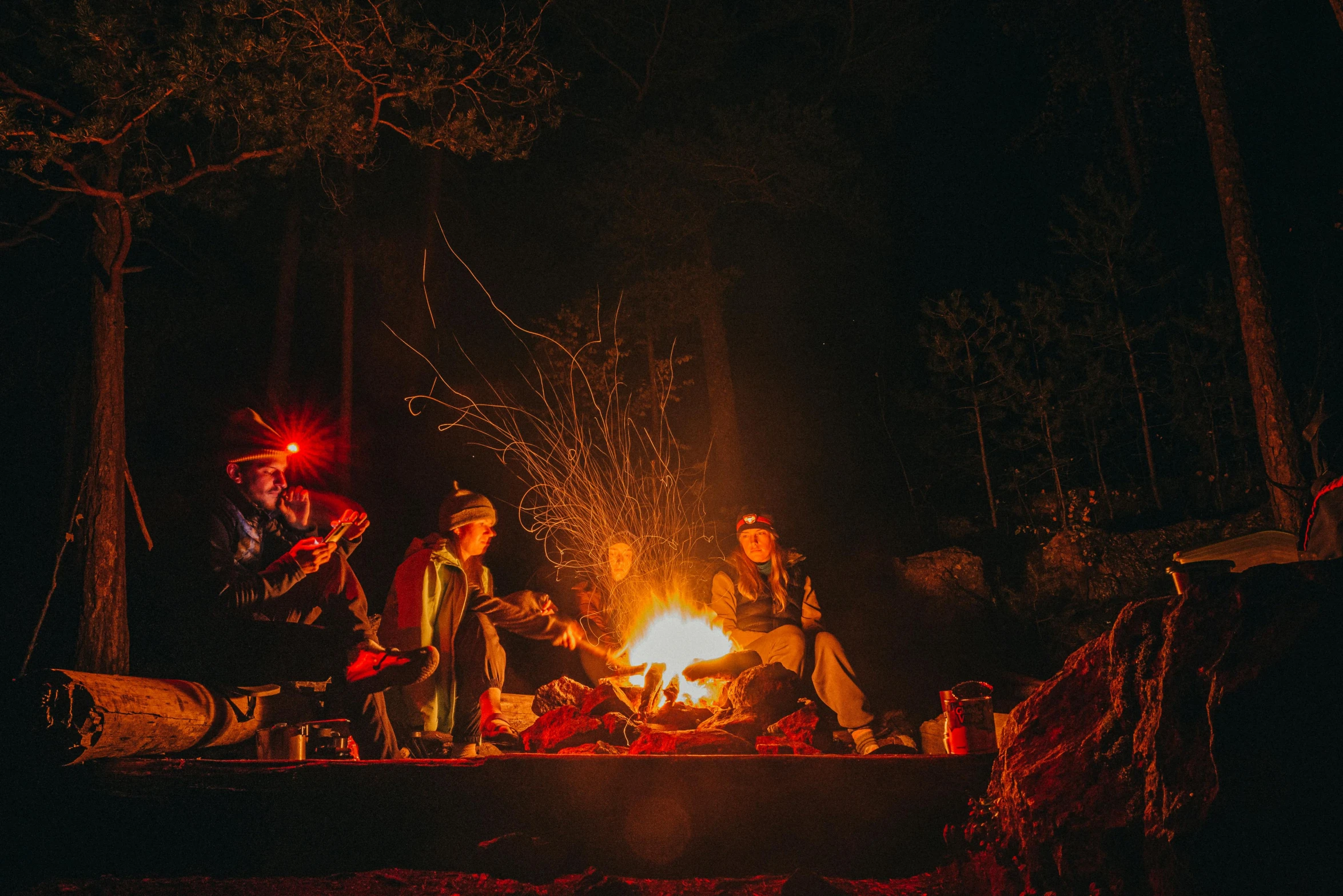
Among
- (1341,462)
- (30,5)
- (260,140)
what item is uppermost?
(30,5)

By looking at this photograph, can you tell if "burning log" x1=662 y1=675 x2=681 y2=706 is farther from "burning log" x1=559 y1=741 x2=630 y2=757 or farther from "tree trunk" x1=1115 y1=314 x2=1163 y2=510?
"tree trunk" x1=1115 y1=314 x2=1163 y2=510

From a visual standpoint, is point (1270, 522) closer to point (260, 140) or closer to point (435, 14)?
point (260, 140)

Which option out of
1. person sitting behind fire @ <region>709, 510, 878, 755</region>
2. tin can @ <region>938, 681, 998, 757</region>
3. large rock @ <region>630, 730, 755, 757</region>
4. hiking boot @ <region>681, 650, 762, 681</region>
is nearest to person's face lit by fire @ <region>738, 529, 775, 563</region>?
person sitting behind fire @ <region>709, 510, 878, 755</region>

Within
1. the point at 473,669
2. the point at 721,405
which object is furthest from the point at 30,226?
the point at 721,405

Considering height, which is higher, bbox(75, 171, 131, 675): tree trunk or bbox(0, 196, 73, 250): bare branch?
bbox(0, 196, 73, 250): bare branch

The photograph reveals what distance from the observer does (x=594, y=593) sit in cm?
788

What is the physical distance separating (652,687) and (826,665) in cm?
143

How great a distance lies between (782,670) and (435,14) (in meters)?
9.69

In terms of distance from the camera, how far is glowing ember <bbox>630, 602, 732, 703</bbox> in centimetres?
717

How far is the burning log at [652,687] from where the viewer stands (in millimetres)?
6562

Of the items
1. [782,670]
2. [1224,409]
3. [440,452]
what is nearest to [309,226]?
[440,452]

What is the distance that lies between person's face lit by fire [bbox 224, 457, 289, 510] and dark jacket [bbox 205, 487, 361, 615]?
0.17ft

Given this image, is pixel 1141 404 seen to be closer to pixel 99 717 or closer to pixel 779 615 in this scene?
pixel 779 615

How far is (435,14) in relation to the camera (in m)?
11.0
